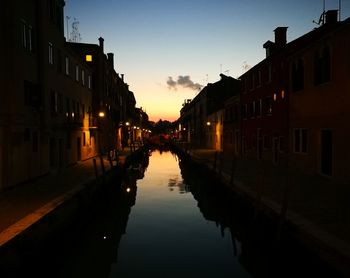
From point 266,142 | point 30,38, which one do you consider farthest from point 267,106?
point 30,38

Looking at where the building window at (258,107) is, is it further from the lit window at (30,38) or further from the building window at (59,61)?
the lit window at (30,38)

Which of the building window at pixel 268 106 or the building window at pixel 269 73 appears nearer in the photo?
the building window at pixel 269 73

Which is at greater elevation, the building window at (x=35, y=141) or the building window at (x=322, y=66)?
the building window at (x=322, y=66)

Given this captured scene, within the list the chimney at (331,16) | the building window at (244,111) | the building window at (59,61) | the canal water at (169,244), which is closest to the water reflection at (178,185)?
the canal water at (169,244)

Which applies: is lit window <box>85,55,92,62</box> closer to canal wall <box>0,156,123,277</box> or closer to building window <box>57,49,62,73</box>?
building window <box>57,49,62,73</box>

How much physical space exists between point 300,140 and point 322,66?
4601 millimetres

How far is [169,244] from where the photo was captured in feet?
38.2

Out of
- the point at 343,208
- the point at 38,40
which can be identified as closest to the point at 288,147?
the point at 343,208

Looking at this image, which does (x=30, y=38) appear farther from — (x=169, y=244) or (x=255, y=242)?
(x=255, y=242)

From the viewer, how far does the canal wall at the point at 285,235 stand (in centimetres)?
686

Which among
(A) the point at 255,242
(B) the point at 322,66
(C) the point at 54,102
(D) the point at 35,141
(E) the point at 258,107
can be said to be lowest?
(A) the point at 255,242

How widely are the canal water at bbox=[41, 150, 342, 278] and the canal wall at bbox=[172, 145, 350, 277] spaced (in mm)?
158

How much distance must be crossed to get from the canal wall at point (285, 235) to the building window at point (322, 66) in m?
6.98

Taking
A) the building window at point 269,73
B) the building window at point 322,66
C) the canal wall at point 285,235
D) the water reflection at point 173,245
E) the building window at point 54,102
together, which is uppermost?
the building window at point 269,73
